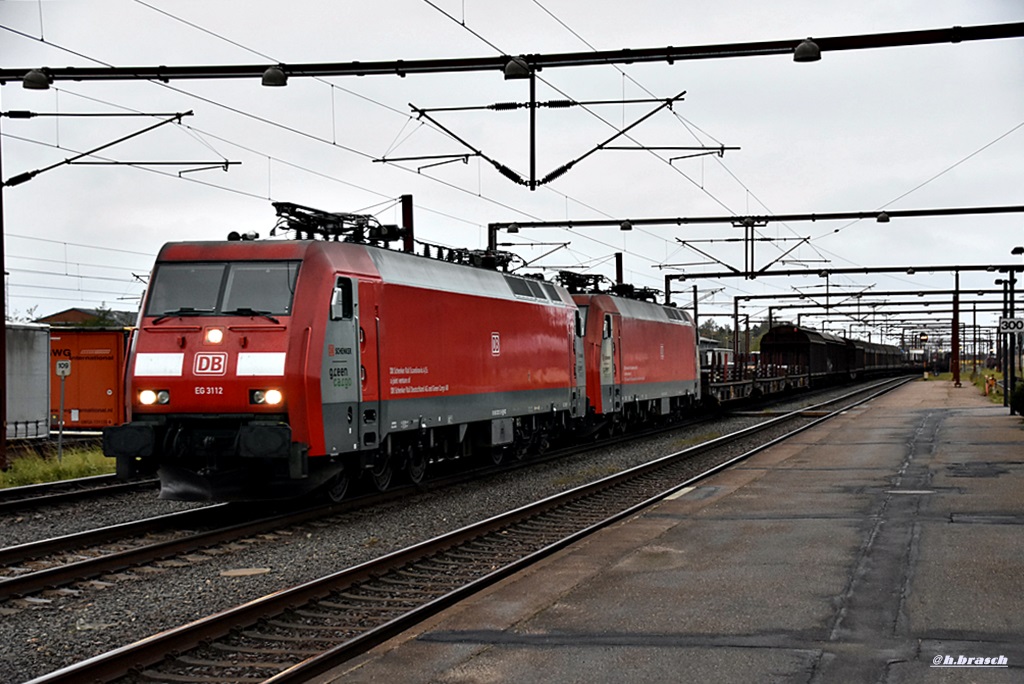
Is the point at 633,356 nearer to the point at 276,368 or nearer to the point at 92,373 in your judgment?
the point at 92,373

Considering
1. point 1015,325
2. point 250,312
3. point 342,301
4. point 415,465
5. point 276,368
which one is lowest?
point 415,465

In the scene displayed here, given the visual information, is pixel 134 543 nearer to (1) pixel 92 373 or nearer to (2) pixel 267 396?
(2) pixel 267 396

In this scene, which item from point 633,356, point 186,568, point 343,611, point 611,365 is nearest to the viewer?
point 343,611

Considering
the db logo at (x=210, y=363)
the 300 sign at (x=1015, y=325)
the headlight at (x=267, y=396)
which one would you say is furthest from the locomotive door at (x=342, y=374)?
the 300 sign at (x=1015, y=325)

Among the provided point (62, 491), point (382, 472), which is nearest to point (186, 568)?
point (382, 472)

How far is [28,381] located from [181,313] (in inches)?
580

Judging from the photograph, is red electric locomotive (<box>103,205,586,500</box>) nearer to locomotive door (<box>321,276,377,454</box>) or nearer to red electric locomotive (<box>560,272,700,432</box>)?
locomotive door (<box>321,276,377,454</box>)

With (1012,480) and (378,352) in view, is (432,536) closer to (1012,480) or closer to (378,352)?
(378,352)

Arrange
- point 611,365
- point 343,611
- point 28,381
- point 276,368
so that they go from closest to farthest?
point 343,611 < point 276,368 < point 28,381 < point 611,365

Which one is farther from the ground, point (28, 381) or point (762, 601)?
point (28, 381)

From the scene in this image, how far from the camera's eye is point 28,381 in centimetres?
2650

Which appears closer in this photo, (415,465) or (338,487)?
(338,487)

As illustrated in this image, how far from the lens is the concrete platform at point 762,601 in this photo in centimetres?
684

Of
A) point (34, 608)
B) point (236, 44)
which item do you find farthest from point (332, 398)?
point (236, 44)
